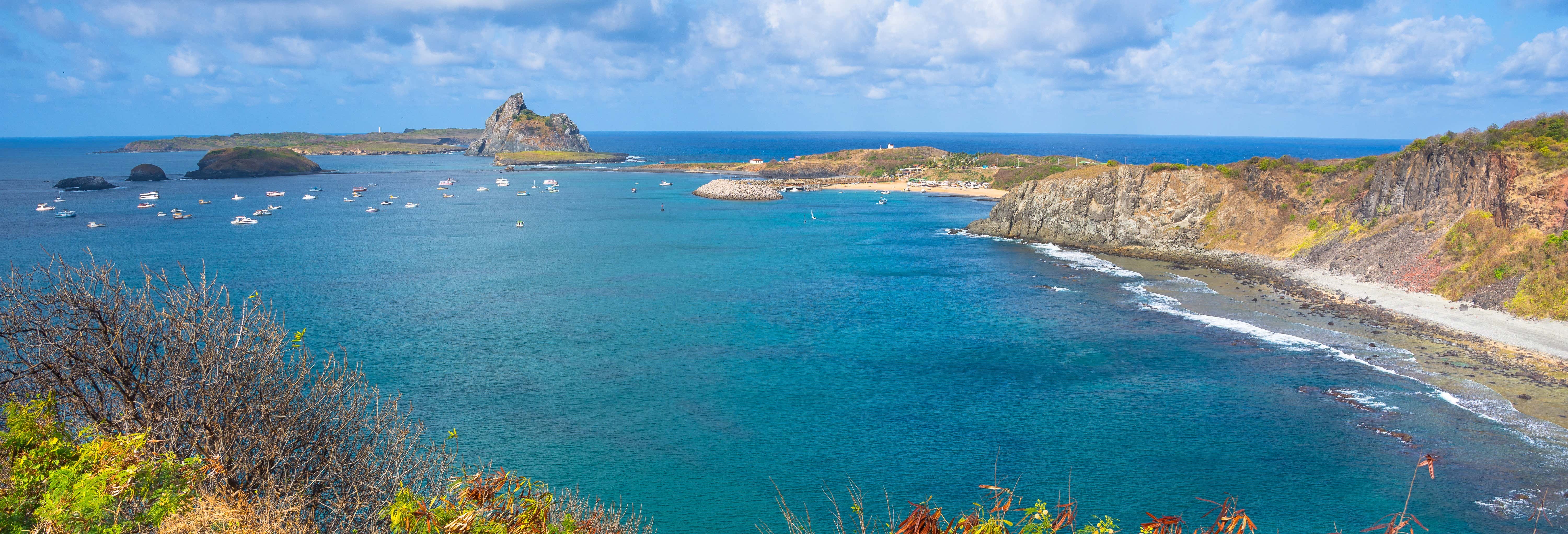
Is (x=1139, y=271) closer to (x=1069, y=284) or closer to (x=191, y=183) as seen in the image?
(x=1069, y=284)

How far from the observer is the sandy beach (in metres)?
169

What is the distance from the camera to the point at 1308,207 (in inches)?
3172

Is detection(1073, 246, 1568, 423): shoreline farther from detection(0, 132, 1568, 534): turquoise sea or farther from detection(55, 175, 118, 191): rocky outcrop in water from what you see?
detection(55, 175, 118, 191): rocky outcrop in water

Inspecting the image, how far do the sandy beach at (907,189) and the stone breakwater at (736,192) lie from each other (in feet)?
87.7

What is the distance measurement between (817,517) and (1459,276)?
55.1 meters

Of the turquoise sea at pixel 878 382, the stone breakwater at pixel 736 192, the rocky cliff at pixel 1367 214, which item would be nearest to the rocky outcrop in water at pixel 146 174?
the turquoise sea at pixel 878 382

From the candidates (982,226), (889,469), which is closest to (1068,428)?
(889,469)

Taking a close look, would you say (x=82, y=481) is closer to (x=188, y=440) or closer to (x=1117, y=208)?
(x=188, y=440)

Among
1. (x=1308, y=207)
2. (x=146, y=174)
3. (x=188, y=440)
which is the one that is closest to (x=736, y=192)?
(x=1308, y=207)

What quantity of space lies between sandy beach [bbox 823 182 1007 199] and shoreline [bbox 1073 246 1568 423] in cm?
8588

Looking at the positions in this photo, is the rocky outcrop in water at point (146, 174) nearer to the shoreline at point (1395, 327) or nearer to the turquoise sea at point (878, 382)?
the turquoise sea at point (878, 382)

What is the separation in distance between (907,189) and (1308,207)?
105165mm

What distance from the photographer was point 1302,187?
82562mm

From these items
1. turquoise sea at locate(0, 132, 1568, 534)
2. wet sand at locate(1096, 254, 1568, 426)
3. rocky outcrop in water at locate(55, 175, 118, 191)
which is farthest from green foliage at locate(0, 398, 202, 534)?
rocky outcrop in water at locate(55, 175, 118, 191)
